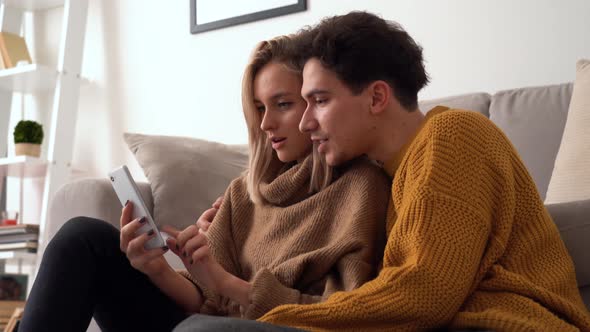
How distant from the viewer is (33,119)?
141 inches

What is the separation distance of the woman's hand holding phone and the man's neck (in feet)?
1.31

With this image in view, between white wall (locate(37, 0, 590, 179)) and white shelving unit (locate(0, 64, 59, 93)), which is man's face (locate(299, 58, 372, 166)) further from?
white shelving unit (locate(0, 64, 59, 93))

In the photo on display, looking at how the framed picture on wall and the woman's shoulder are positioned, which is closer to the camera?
the woman's shoulder

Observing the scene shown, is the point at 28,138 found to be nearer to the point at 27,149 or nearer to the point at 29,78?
the point at 27,149

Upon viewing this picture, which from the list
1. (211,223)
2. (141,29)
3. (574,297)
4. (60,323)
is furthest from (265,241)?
(141,29)

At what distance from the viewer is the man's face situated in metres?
1.37

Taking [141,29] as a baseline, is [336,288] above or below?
below

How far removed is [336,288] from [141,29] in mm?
2193

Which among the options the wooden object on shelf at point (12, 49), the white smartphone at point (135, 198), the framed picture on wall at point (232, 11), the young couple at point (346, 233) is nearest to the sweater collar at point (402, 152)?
the young couple at point (346, 233)

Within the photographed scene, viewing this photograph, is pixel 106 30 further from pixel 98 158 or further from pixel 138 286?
pixel 138 286

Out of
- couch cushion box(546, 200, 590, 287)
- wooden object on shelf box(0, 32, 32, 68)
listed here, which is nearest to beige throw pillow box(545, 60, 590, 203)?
couch cushion box(546, 200, 590, 287)

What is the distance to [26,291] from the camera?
3.25 metres

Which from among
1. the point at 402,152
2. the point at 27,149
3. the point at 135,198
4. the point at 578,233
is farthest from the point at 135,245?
the point at 27,149

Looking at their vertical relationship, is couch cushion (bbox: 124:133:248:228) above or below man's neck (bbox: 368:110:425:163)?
below
